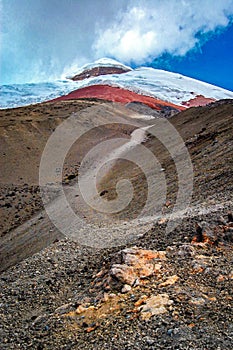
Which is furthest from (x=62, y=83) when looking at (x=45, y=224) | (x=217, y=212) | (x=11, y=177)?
(x=217, y=212)

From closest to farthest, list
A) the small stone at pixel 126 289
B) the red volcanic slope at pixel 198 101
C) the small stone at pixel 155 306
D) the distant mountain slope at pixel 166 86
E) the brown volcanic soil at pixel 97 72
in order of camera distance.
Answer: the small stone at pixel 155 306, the small stone at pixel 126 289, the red volcanic slope at pixel 198 101, the distant mountain slope at pixel 166 86, the brown volcanic soil at pixel 97 72

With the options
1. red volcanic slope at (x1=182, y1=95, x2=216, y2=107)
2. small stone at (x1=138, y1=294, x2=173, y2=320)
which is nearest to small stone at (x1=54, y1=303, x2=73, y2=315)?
small stone at (x1=138, y1=294, x2=173, y2=320)

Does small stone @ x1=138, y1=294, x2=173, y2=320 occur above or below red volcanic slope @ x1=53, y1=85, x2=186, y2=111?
below

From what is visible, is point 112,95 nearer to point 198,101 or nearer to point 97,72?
point 198,101

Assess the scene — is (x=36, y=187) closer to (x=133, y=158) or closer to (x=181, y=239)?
(x=133, y=158)

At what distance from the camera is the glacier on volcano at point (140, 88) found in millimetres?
67500

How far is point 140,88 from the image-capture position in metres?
69.2

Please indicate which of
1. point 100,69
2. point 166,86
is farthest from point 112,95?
point 100,69

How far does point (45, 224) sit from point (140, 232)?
5697mm

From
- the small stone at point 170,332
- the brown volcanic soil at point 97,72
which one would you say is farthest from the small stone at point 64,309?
the brown volcanic soil at point 97,72

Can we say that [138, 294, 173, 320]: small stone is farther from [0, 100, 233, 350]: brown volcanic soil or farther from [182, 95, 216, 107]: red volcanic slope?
[182, 95, 216, 107]: red volcanic slope

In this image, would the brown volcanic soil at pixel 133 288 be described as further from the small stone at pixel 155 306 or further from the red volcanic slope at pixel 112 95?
the red volcanic slope at pixel 112 95

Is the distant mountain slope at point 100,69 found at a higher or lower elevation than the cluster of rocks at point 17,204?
higher

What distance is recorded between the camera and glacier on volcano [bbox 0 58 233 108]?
67500 mm
